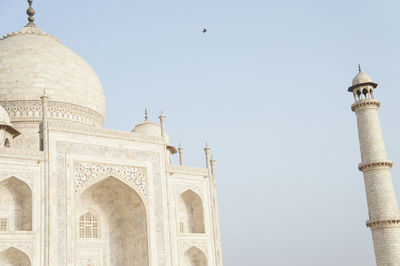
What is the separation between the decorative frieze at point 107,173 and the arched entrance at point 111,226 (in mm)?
251

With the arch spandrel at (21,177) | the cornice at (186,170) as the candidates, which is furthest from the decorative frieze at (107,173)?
the arch spandrel at (21,177)

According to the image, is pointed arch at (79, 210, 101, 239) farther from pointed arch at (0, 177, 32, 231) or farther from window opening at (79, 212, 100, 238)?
pointed arch at (0, 177, 32, 231)

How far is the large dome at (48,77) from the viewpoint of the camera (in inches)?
763

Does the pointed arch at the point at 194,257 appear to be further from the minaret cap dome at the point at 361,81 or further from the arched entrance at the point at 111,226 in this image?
the minaret cap dome at the point at 361,81

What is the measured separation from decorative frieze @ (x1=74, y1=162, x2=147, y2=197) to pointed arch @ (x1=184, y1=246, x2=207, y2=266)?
2619 millimetres

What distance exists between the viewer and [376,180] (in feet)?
59.3

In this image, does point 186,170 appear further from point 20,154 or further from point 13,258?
point 13,258

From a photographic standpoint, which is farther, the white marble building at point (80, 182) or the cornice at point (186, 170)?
the cornice at point (186, 170)

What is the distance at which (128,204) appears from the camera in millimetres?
18094

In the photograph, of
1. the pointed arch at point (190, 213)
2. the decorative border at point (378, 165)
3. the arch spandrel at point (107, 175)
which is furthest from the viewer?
the pointed arch at point (190, 213)

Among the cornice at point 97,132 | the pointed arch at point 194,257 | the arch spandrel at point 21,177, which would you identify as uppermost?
the cornice at point 97,132

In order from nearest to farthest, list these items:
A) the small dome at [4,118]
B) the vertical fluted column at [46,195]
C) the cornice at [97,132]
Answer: the vertical fluted column at [46,195]
the cornice at [97,132]
the small dome at [4,118]

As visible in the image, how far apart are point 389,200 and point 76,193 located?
9.92 m

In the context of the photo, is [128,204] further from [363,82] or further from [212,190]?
[363,82]
